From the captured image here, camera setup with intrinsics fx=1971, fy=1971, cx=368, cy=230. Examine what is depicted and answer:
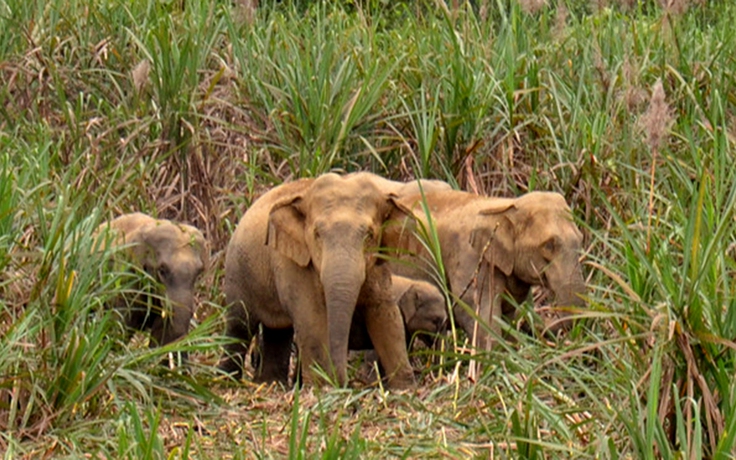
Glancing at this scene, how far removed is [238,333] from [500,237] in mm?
1322

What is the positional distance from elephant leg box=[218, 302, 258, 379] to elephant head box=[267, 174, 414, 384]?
65 centimetres

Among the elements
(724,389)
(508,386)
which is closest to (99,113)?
(508,386)

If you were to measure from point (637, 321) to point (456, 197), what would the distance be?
131 inches

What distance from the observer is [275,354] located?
922 centimetres

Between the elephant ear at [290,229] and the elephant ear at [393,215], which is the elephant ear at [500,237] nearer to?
the elephant ear at [393,215]

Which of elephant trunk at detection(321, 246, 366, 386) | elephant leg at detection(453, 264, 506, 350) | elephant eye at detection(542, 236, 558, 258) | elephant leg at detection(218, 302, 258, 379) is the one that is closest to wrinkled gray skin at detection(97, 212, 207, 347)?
elephant leg at detection(218, 302, 258, 379)

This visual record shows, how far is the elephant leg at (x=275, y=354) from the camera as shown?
9078mm

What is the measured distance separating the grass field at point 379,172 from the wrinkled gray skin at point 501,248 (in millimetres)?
212

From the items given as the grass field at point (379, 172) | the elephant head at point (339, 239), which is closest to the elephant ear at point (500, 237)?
the grass field at point (379, 172)

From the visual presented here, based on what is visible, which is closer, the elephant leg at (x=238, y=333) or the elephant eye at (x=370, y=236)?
the elephant eye at (x=370, y=236)

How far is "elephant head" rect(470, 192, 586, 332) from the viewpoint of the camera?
29.4 ft

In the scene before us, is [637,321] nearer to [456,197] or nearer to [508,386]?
[508,386]

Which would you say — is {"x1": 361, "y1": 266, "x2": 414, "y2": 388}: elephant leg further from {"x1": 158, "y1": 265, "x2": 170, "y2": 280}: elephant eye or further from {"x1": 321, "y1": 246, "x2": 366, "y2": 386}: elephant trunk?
{"x1": 158, "y1": 265, "x2": 170, "y2": 280}: elephant eye

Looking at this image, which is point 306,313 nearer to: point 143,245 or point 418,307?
point 418,307
